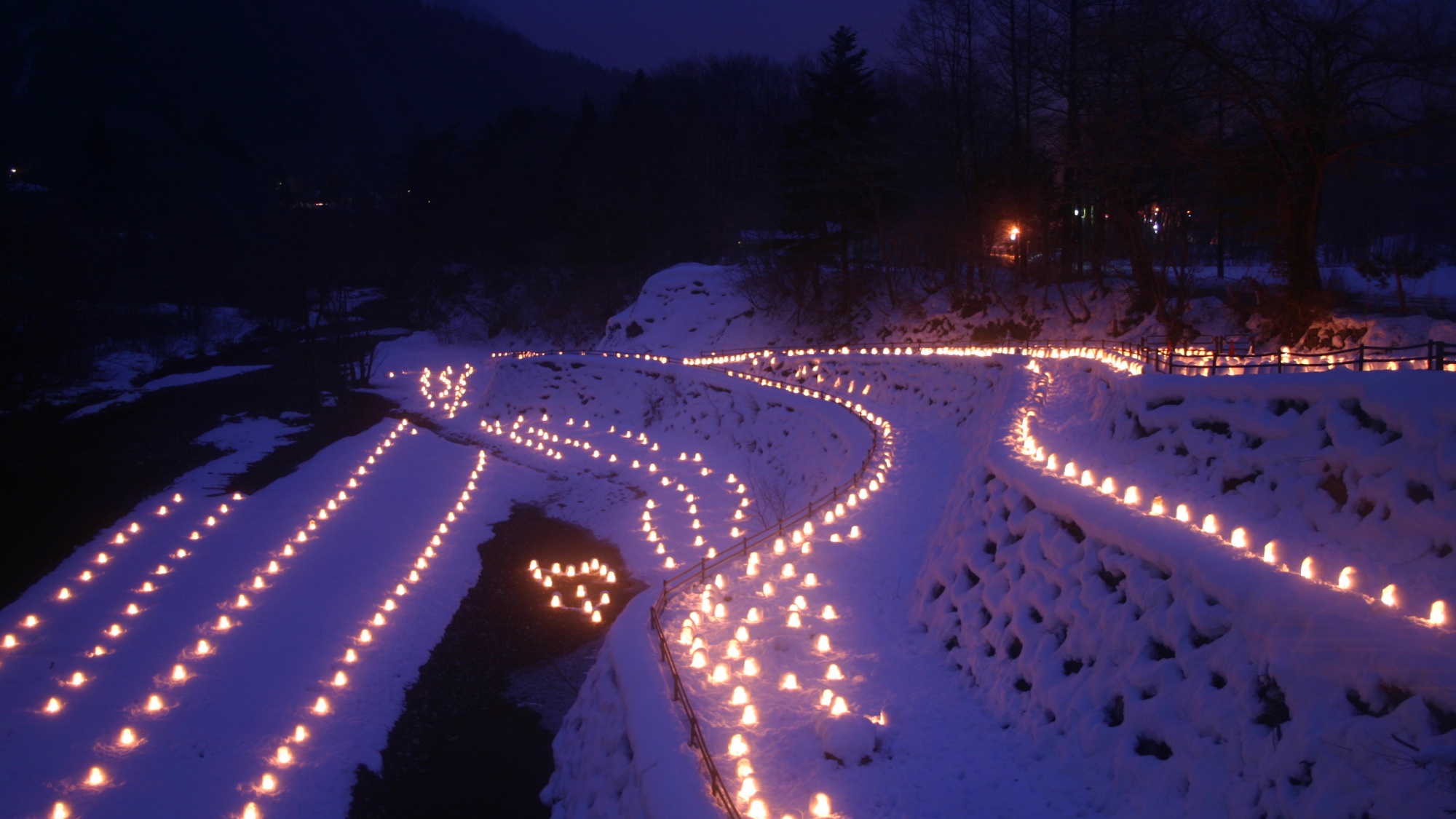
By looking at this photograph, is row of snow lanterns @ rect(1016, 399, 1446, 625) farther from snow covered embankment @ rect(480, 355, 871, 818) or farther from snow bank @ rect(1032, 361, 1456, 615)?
snow covered embankment @ rect(480, 355, 871, 818)

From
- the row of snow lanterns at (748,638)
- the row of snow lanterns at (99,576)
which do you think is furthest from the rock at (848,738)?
the row of snow lanterns at (99,576)

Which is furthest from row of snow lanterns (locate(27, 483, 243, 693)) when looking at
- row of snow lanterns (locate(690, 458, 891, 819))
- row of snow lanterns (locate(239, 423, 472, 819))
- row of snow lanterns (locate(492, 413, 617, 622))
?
row of snow lanterns (locate(690, 458, 891, 819))

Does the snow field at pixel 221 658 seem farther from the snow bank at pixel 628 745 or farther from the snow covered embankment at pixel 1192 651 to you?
the snow covered embankment at pixel 1192 651

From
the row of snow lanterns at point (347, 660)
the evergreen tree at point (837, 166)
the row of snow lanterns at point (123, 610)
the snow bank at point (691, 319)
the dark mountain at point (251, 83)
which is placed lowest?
the row of snow lanterns at point (347, 660)

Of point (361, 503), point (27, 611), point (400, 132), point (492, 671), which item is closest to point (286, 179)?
point (400, 132)

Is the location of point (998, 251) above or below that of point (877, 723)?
above

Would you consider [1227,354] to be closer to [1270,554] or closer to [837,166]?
[1270,554]

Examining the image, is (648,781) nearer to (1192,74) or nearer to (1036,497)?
(1036,497)
